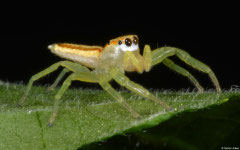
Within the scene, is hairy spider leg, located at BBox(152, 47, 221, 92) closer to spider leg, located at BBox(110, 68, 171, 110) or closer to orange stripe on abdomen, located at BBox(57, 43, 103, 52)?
spider leg, located at BBox(110, 68, 171, 110)

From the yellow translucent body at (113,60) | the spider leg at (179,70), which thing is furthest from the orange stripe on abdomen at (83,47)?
the spider leg at (179,70)

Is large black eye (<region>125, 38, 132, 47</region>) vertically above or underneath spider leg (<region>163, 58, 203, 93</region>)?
above

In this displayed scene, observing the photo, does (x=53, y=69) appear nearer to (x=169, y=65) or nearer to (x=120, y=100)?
(x=120, y=100)

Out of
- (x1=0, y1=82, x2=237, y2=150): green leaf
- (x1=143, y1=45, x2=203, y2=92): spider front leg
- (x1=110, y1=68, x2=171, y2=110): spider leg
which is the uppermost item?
(x1=143, y1=45, x2=203, y2=92): spider front leg

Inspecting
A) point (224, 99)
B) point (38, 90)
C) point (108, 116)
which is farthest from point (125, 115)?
point (38, 90)

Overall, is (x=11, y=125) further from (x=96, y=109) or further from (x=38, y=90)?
(x=38, y=90)

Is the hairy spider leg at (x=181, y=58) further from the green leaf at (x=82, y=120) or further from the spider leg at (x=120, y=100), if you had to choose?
the spider leg at (x=120, y=100)

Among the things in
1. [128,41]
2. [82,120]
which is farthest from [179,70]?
[82,120]

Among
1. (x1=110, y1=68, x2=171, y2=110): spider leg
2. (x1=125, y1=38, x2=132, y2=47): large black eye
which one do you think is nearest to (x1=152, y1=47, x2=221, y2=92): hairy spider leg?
(x1=125, y1=38, x2=132, y2=47): large black eye
